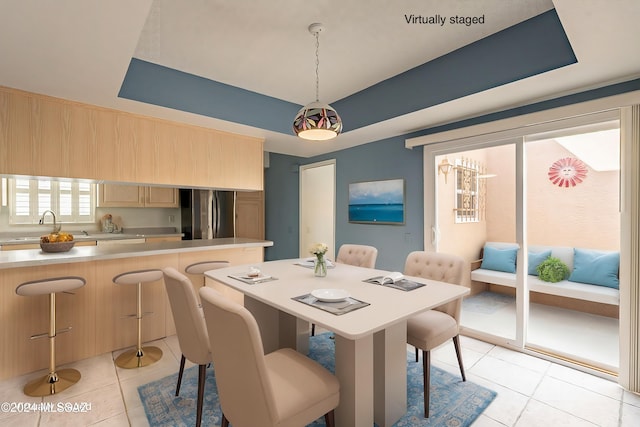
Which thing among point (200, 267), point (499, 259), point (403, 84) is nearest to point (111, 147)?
point (200, 267)

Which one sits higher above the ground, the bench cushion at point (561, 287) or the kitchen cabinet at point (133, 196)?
the kitchen cabinet at point (133, 196)

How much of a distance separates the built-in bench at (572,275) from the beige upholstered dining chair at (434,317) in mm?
970

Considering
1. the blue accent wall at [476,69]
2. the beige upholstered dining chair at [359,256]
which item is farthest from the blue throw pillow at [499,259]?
the blue accent wall at [476,69]

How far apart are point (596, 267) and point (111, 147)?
15.7 feet

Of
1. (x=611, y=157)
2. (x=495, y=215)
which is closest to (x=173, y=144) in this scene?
(x=495, y=215)

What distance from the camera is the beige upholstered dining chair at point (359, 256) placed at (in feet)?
9.55

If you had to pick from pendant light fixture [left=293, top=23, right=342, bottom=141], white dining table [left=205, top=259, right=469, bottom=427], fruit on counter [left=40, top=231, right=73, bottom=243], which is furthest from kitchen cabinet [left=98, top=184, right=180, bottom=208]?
pendant light fixture [left=293, top=23, right=342, bottom=141]

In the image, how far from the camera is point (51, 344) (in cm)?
217

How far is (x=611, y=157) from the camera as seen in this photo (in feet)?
8.76

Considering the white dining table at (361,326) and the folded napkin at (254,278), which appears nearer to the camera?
the white dining table at (361,326)

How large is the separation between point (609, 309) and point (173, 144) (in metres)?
4.87

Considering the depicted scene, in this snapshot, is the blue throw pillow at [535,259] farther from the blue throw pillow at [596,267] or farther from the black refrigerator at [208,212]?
the black refrigerator at [208,212]

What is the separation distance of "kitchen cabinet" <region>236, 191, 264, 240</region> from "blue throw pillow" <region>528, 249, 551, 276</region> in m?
4.75

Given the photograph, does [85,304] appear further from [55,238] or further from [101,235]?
[101,235]
